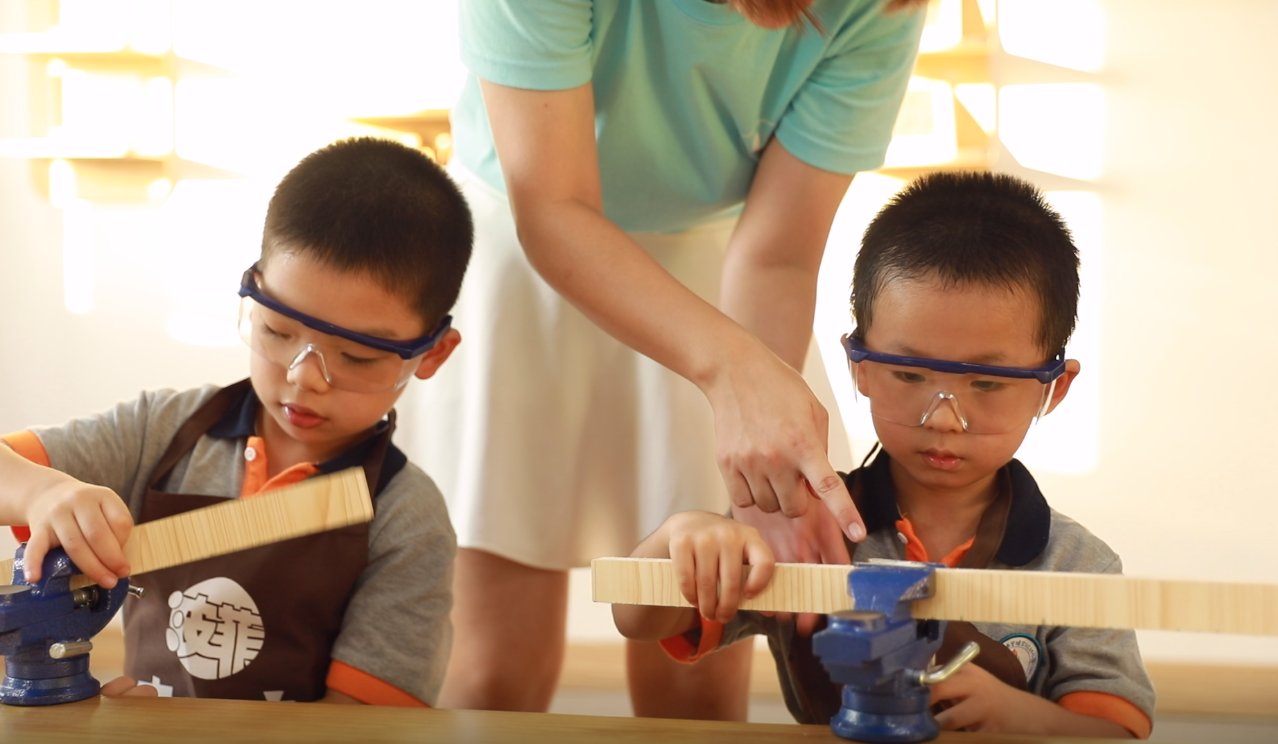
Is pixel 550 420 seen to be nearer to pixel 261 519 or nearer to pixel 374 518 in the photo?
pixel 374 518

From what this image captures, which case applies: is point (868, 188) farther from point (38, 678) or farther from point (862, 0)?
point (38, 678)

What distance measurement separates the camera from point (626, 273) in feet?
4.64

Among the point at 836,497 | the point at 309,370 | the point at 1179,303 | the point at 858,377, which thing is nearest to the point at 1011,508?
the point at 858,377

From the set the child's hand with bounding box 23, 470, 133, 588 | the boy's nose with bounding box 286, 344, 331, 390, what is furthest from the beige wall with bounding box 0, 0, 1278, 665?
the child's hand with bounding box 23, 470, 133, 588

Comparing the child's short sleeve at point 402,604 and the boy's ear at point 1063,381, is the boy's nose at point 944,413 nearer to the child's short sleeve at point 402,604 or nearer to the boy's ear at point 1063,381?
the boy's ear at point 1063,381

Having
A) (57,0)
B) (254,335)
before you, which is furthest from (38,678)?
(57,0)

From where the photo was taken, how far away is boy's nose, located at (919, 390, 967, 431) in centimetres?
136

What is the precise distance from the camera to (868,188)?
3.93 m

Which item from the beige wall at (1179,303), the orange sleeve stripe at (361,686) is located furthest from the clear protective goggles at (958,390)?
the beige wall at (1179,303)

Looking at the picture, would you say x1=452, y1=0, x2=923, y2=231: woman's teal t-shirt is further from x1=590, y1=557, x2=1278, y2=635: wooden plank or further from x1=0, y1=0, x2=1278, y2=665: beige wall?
x1=0, y1=0, x2=1278, y2=665: beige wall

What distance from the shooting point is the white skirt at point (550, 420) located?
1.85 m

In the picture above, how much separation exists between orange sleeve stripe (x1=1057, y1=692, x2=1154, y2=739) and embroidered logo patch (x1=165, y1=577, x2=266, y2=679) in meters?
0.88

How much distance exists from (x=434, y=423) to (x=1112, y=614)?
1.16 m

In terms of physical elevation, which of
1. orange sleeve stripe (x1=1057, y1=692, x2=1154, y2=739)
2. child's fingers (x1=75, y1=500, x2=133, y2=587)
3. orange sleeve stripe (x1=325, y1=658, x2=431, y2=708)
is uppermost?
child's fingers (x1=75, y1=500, x2=133, y2=587)
